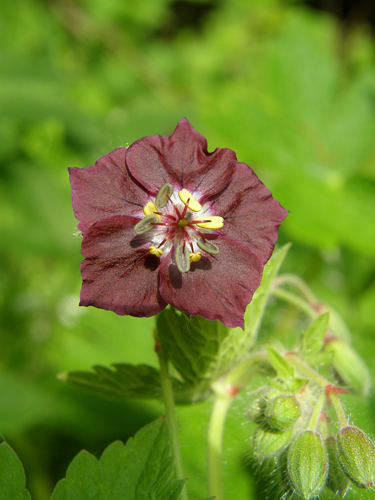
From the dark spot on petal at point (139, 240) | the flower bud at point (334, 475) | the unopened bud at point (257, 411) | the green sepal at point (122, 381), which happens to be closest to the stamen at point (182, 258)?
the dark spot on petal at point (139, 240)

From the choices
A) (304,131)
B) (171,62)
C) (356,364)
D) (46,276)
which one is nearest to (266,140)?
(304,131)

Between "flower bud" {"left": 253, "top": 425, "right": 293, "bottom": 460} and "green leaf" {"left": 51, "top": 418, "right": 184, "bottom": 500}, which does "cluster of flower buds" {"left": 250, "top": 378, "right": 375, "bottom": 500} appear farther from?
"green leaf" {"left": 51, "top": 418, "right": 184, "bottom": 500}

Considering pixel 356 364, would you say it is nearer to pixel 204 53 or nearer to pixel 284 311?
pixel 284 311

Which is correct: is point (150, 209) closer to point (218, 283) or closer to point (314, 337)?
point (218, 283)

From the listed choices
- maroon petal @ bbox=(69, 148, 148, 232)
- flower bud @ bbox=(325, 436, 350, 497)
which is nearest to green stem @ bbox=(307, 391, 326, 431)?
flower bud @ bbox=(325, 436, 350, 497)

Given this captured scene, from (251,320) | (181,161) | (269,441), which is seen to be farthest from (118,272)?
(269,441)

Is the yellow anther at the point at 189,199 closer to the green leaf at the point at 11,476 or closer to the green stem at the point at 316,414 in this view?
the green stem at the point at 316,414
